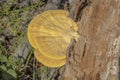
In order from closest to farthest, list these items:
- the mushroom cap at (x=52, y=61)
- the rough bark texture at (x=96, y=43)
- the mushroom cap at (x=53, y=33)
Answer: the rough bark texture at (x=96, y=43) < the mushroom cap at (x=53, y=33) < the mushroom cap at (x=52, y=61)

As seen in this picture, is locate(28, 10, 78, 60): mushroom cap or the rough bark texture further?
locate(28, 10, 78, 60): mushroom cap

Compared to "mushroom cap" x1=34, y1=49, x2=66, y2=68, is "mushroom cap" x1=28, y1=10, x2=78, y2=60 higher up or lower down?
higher up

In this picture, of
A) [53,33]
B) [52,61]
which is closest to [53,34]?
[53,33]

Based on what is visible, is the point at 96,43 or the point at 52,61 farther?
the point at 52,61

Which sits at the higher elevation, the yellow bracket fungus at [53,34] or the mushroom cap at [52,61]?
the yellow bracket fungus at [53,34]

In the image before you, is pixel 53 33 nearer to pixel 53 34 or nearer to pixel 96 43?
pixel 53 34

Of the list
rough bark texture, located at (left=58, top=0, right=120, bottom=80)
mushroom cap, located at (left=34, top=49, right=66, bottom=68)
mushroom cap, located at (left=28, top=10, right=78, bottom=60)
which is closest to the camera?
rough bark texture, located at (left=58, top=0, right=120, bottom=80)

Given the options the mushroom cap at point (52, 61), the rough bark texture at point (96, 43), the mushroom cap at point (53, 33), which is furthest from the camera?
the mushroom cap at point (52, 61)
